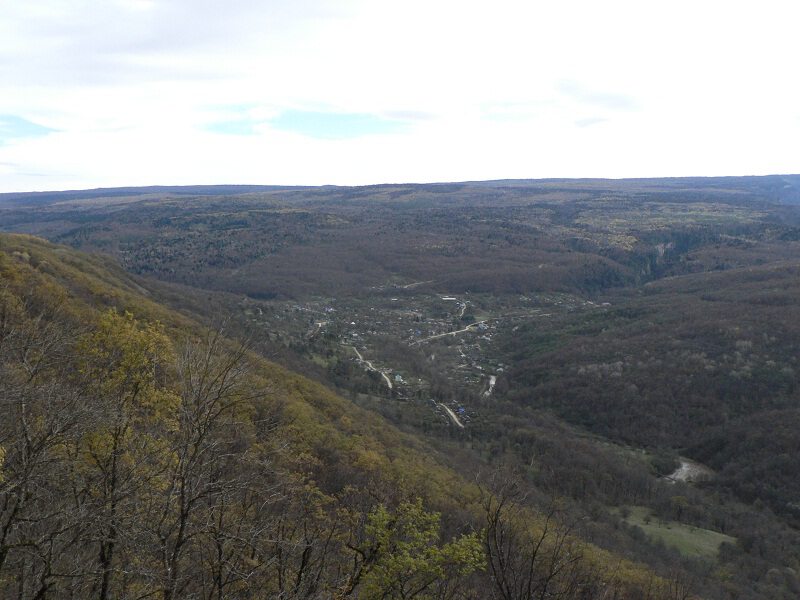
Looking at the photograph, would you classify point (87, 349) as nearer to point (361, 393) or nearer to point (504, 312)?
point (361, 393)

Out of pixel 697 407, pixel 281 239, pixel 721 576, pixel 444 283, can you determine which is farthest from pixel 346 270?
pixel 721 576

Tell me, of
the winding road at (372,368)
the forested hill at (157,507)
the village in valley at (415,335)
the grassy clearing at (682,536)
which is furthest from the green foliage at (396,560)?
the winding road at (372,368)

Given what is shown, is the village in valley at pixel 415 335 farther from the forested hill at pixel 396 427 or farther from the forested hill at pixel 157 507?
the forested hill at pixel 157 507

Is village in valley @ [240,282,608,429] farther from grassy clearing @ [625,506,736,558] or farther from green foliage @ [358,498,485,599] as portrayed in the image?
green foliage @ [358,498,485,599]

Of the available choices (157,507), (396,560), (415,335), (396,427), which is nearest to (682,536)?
(396,427)

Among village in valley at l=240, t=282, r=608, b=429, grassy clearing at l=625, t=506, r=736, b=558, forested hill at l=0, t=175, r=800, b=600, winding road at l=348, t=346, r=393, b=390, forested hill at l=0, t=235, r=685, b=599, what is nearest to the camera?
forested hill at l=0, t=235, r=685, b=599

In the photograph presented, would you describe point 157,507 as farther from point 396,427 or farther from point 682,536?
point 682,536

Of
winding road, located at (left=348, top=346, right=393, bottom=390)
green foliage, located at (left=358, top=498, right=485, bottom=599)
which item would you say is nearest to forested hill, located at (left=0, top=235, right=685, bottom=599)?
green foliage, located at (left=358, top=498, right=485, bottom=599)

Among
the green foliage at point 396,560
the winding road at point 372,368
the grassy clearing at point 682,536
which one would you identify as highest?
the green foliage at point 396,560

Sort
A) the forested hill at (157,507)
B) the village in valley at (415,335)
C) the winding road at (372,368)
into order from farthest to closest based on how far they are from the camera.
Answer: the winding road at (372,368), the village in valley at (415,335), the forested hill at (157,507)
